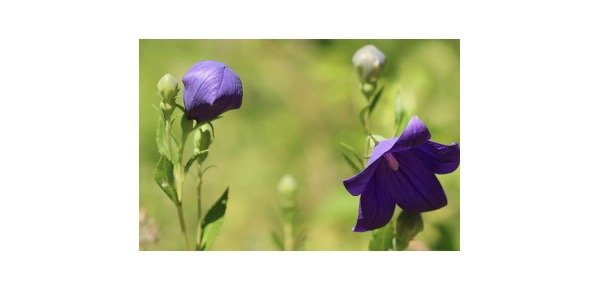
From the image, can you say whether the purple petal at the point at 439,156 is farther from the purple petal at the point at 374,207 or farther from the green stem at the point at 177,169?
the green stem at the point at 177,169

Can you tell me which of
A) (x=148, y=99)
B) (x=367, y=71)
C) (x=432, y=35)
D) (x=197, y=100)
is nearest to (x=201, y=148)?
(x=197, y=100)

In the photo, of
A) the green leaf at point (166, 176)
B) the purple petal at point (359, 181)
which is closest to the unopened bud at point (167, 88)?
the green leaf at point (166, 176)

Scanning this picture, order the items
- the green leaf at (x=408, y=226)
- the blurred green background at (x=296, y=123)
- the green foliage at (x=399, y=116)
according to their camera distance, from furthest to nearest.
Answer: the blurred green background at (x=296, y=123) → the green foliage at (x=399, y=116) → the green leaf at (x=408, y=226)

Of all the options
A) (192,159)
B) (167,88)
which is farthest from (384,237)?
(167,88)

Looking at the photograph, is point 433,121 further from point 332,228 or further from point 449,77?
point 332,228

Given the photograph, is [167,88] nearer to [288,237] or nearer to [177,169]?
[177,169]

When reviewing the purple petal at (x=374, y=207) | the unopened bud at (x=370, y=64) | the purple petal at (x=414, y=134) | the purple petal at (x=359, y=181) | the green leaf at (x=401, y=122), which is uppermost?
the unopened bud at (x=370, y=64)

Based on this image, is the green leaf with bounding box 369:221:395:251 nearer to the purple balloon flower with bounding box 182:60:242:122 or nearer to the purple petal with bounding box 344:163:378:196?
the purple petal with bounding box 344:163:378:196
